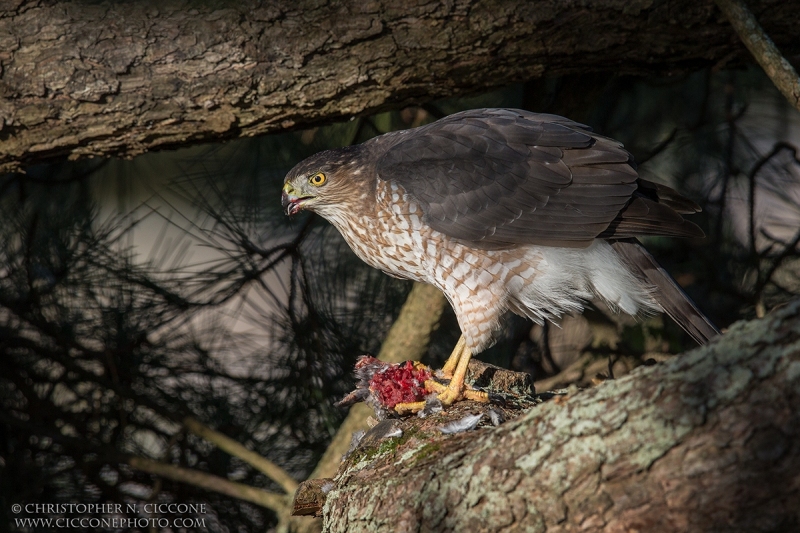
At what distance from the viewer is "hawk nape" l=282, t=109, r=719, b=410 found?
3.00 m

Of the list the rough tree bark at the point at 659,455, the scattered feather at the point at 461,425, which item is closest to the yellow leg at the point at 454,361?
the scattered feather at the point at 461,425

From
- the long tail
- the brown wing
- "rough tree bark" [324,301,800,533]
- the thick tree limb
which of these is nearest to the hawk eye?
the brown wing

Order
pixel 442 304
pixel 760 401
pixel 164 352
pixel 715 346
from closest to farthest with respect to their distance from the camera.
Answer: pixel 760 401
pixel 715 346
pixel 442 304
pixel 164 352

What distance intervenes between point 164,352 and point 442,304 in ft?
5.56

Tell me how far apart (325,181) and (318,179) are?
0.11 feet

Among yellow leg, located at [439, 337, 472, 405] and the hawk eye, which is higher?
the hawk eye

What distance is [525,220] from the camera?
10.0 ft

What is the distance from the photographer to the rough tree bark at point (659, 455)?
4.63 feet

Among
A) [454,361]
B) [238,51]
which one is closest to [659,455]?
[454,361]

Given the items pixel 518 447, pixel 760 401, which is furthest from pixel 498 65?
pixel 760 401

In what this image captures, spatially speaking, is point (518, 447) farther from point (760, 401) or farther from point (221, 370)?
point (221, 370)

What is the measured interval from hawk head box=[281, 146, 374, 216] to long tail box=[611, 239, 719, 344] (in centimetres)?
120

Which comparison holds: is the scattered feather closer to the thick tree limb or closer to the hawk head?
the hawk head

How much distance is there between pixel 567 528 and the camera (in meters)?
1.69
